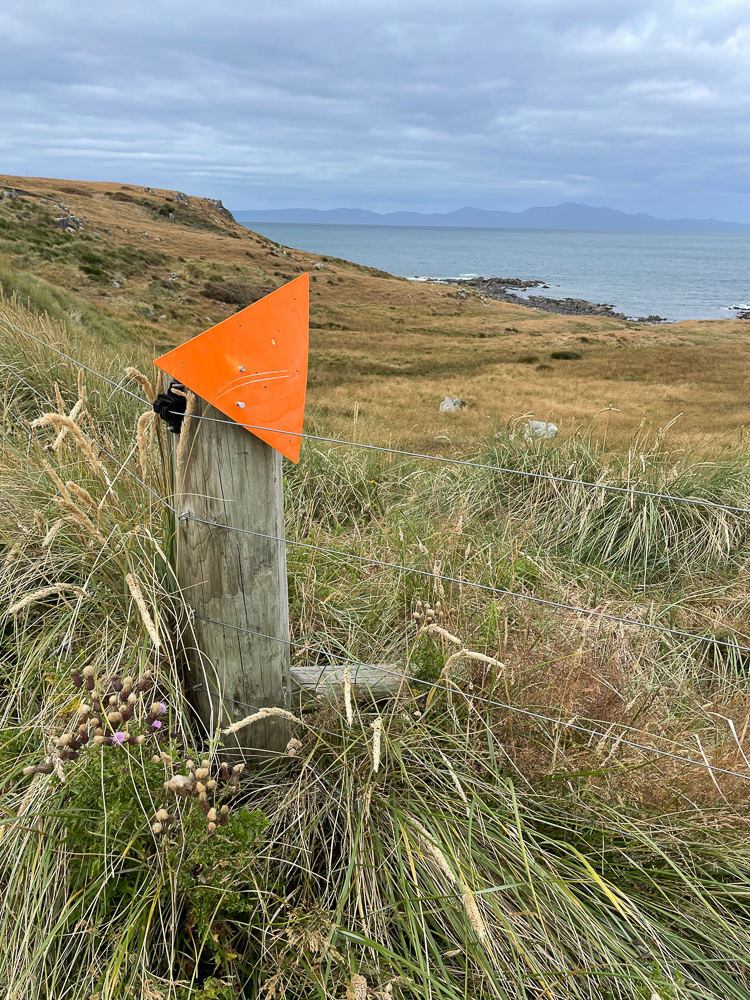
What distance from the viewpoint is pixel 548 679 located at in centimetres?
234

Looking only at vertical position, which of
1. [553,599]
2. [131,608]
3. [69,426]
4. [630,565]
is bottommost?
[630,565]

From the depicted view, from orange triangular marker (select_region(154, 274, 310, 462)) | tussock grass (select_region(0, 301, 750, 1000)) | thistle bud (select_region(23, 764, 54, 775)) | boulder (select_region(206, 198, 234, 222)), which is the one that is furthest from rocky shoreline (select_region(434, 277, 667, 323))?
thistle bud (select_region(23, 764, 54, 775))

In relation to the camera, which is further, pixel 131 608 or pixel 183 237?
pixel 183 237

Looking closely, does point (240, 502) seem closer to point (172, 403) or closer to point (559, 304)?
point (172, 403)

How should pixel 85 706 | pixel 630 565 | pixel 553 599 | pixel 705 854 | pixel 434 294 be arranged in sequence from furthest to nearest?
pixel 434 294
pixel 630 565
pixel 553 599
pixel 705 854
pixel 85 706

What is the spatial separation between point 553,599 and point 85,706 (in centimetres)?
276

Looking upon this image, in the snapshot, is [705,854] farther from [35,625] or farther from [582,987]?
[35,625]

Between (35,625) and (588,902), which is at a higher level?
(35,625)

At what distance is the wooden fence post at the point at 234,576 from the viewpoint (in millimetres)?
1841

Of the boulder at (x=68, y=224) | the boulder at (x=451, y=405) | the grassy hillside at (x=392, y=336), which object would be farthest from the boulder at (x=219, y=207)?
the boulder at (x=451, y=405)

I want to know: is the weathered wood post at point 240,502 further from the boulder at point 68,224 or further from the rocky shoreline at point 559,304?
the rocky shoreline at point 559,304

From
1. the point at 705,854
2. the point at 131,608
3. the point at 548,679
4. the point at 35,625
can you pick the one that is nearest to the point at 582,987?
the point at 705,854

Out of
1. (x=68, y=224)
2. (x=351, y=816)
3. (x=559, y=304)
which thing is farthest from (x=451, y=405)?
(x=559, y=304)

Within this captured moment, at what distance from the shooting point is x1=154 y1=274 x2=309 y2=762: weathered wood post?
1720 mm
